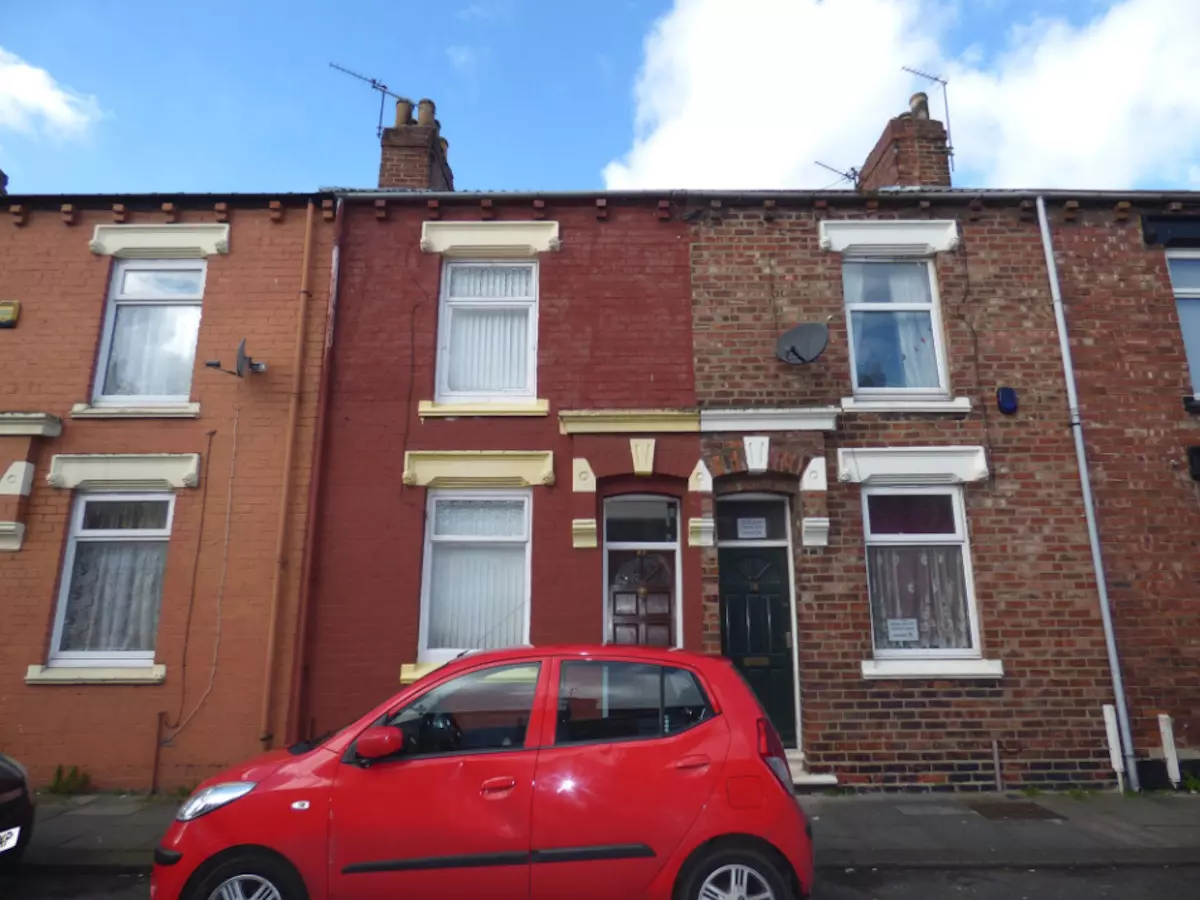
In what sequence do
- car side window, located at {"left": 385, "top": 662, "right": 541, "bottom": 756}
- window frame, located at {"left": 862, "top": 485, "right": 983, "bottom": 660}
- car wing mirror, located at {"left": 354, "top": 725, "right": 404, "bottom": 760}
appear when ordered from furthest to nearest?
window frame, located at {"left": 862, "top": 485, "right": 983, "bottom": 660} < car side window, located at {"left": 385, "top": 662, "right": 541, "bottom": 756} < car wing mirror, located at {"left": 354, "top": 725, "right": 404, "bottom": 760}

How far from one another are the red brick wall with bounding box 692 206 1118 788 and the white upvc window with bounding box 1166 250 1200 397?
5.45 feet

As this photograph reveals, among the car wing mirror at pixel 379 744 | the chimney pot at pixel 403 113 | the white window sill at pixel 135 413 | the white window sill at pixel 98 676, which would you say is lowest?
the car wing mirror at pixel 379 744

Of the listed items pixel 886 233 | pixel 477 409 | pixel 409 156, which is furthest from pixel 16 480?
pixel 886 233

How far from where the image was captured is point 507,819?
13.0ft

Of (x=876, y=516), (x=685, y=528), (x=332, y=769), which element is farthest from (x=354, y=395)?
(x=876, y=516)

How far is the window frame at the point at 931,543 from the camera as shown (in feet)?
25.3

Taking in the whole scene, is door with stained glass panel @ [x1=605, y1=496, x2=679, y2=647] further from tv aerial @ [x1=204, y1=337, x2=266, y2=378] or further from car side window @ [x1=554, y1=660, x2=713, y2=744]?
tv aerial @ [x1=204, y1=337, x2=266, y2=378]

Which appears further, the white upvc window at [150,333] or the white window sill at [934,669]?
the white upvc window at [150,333]

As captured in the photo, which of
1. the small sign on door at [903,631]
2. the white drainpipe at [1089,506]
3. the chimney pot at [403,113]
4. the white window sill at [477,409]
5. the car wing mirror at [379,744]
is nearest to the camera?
the car wing mirror at [379,744]

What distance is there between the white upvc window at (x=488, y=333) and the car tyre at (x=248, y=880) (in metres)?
5.23

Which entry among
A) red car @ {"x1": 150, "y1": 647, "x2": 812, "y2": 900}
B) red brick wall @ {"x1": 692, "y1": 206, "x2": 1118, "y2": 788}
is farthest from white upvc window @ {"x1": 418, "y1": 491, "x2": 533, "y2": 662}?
red car @ {"x1": 150, "y1": 647, "x2": 812, "y2": 900}

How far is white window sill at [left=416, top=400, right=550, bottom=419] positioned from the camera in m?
8.21

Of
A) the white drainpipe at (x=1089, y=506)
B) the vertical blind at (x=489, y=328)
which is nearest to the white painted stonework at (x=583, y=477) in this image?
the vertical blind at (x=489, y=328)

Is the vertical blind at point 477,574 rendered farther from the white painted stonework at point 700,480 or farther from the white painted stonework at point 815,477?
the white painted stonework at point 815,477
